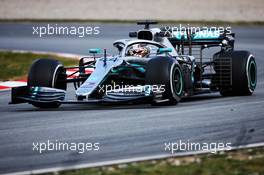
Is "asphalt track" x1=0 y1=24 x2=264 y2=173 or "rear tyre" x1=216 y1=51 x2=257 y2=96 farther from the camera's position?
"rear tyre" x1=216 y1=51 x2=257 y2=96

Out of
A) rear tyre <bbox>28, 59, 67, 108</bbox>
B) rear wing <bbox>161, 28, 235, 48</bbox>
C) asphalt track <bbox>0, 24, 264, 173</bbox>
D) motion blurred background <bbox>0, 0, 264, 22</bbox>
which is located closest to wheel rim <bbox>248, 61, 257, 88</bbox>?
asphalt track <bbox>0, 24, 264, 173</bbox>

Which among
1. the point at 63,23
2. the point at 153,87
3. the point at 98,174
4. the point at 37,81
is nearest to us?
the point at 98,174

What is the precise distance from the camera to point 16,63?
2328 cm

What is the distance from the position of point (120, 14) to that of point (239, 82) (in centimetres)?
2293

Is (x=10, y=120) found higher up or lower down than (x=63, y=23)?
lower down

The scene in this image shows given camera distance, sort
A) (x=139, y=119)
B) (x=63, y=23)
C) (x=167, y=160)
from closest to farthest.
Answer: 1. (x=167, y=160)
2. (x=139, y=119)
3. (x=63, y=23)

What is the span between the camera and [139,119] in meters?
12.0

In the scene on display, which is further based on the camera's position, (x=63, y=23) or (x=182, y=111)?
(x=63, y=23)

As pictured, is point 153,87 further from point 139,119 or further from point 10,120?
point 10,120

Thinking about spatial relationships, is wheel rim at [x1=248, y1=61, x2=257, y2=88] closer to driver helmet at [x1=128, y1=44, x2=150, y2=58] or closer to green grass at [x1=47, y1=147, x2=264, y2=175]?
driver helmet at [x1=128, y1=44, x2=150, y2=58]

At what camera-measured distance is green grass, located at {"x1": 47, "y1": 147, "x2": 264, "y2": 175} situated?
851 centimetres

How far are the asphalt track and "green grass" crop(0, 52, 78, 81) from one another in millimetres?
4924

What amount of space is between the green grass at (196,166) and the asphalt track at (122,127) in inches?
17.8

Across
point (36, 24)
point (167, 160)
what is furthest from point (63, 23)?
point (167, 160)
